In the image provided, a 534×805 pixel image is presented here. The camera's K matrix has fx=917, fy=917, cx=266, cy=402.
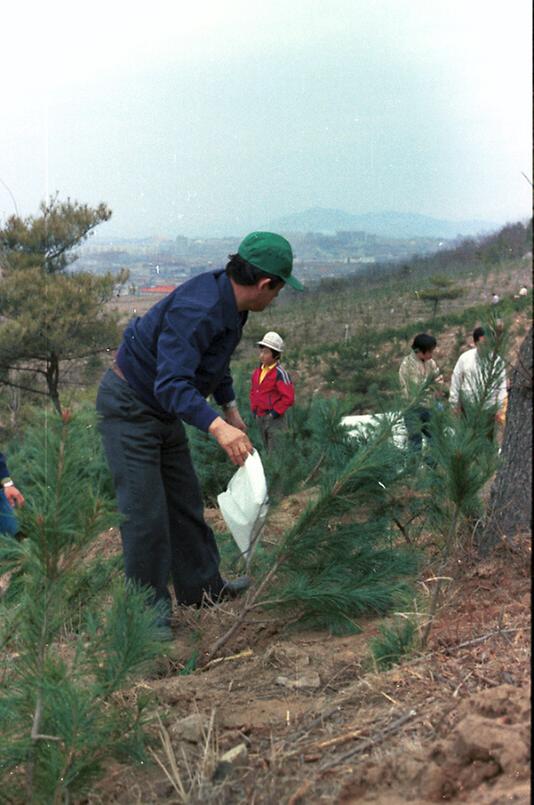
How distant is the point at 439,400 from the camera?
119 inches

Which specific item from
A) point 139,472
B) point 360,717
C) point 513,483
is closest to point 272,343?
point 139,472

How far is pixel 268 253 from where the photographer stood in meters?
3.19

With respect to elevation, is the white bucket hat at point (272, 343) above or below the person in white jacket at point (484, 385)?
below

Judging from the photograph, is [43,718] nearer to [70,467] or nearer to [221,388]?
[70,467]

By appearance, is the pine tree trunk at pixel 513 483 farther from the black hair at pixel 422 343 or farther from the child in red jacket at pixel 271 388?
the child in red jacket at pixel 271 388

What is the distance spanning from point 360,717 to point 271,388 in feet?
15.8

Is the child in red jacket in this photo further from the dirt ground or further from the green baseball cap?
the dirt ground

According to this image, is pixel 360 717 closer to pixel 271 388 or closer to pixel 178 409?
pixel 178 409

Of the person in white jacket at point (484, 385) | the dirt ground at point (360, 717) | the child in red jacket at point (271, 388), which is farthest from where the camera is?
the child in red jacket at point (271, 388)

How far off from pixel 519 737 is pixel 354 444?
6.12ft

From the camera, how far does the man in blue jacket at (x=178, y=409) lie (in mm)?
3150

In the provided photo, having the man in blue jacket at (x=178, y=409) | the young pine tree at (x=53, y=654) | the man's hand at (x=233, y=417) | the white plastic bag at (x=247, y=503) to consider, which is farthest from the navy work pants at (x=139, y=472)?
the young pine tree at (x=53, y=654)

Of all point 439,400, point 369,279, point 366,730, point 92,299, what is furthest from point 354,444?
point 369,279

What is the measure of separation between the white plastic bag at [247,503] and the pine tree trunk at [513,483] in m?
0.81
